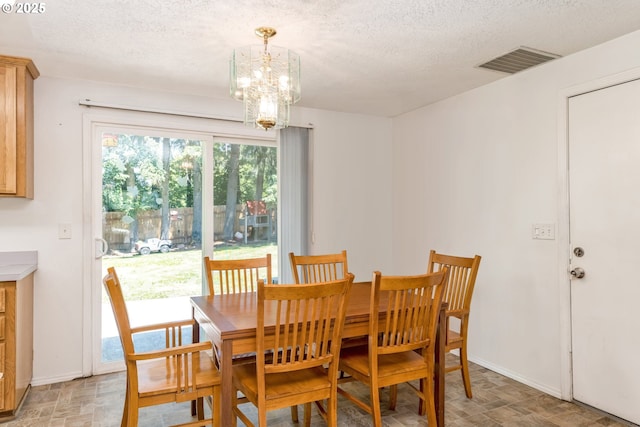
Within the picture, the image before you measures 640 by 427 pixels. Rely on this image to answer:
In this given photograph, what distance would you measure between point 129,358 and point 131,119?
7.06 feet

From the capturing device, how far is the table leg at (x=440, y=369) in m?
2.21

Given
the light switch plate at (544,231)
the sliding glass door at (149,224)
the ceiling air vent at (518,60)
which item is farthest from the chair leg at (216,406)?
the ceiling air vent at (518,60)

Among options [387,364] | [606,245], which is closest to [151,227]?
[387,364]

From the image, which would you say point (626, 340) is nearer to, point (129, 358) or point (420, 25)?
point (420, 25)

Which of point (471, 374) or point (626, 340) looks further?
point (471, 374)

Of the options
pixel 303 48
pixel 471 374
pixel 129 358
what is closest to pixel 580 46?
pixel 303 48

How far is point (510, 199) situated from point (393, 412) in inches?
70.1

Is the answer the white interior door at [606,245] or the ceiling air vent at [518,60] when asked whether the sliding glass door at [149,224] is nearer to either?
the ceiling air vent at [518,60]

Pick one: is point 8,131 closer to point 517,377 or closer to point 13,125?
point 13,125

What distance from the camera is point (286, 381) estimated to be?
192 centimetres

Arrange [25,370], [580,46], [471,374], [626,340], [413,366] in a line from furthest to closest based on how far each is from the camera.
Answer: [471,374], [25,370], [580,46], [626,340], [413,366]

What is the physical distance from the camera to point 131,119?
10.5 feet

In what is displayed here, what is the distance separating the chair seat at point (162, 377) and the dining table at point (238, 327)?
0.17 meters

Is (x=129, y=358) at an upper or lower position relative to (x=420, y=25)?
lower
